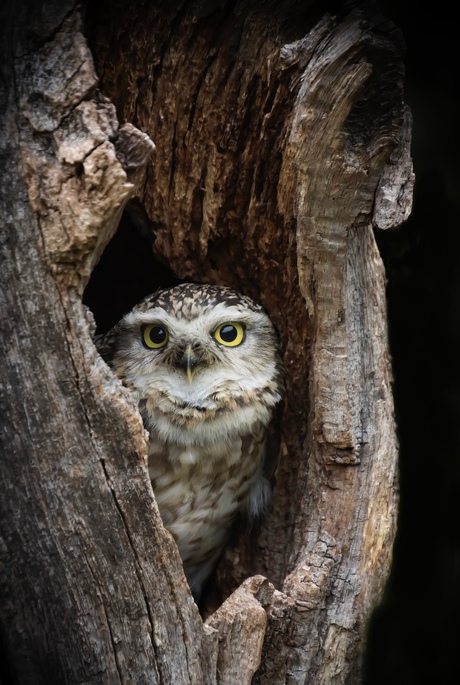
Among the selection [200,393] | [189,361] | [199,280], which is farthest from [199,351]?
[199,280]

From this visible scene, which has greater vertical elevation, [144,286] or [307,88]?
[307,88]

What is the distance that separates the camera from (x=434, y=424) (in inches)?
111

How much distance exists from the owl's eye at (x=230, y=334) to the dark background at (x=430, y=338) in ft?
2.13

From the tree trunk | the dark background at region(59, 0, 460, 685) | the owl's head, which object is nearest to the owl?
the owl's head

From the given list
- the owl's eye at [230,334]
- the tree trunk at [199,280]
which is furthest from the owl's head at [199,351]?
the tree trunk at [199,280]

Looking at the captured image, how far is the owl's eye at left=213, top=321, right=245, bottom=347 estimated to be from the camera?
8.95 ft

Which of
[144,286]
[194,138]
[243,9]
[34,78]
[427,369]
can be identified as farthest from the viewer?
[144,286]

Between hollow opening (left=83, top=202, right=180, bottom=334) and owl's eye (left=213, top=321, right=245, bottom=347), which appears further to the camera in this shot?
hollow opening (left=83, top=202, right=180, bottom=334)

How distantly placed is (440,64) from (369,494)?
1.76 meters

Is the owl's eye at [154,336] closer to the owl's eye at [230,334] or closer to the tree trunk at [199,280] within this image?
the owl's eye at [230,334]

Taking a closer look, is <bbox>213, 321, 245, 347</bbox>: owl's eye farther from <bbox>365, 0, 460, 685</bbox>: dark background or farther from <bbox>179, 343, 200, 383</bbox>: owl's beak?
<bbox>365, 0, 460, 685</bbox>: dark background

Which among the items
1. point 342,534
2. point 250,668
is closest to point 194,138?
point 342,534

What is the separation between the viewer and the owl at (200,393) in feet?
8.64

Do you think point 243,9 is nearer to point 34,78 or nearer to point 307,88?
point 307,88
